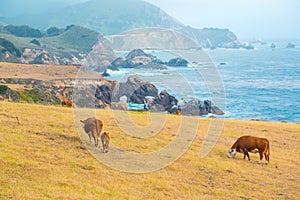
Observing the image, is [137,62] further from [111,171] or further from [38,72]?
[111,171]

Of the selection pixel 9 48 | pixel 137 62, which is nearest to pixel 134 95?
pixel 137 62

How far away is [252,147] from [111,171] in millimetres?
7591

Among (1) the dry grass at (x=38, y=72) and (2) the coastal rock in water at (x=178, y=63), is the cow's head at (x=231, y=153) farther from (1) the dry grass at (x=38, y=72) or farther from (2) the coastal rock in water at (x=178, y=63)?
(2) the coastal rock in water at (x=178, y=63)

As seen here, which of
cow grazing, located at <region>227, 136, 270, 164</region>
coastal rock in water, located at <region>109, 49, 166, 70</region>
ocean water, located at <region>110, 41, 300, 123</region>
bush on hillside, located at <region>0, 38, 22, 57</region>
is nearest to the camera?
cow grazing, located at <region>227, 136, 270, 164</region>

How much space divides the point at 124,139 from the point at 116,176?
5037mm

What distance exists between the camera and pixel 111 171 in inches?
578

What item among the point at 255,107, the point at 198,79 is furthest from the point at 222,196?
the point at 198,79

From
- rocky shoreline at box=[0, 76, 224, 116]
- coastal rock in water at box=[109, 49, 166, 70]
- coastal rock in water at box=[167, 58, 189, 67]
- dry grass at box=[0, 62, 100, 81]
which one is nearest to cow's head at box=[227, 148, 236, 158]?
rocky shoreline at box=[0, 76, 224, 116]

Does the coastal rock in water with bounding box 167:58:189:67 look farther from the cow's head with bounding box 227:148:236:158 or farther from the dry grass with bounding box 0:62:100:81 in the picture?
the cow's head with bounding box 227:148:236:158

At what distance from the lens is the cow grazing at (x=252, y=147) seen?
1831 cm

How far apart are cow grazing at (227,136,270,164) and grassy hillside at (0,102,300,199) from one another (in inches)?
16.5

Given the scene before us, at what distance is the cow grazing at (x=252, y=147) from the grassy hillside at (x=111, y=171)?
16.5 inches

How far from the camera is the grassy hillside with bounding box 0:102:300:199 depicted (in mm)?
12438

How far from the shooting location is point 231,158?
739 inches
